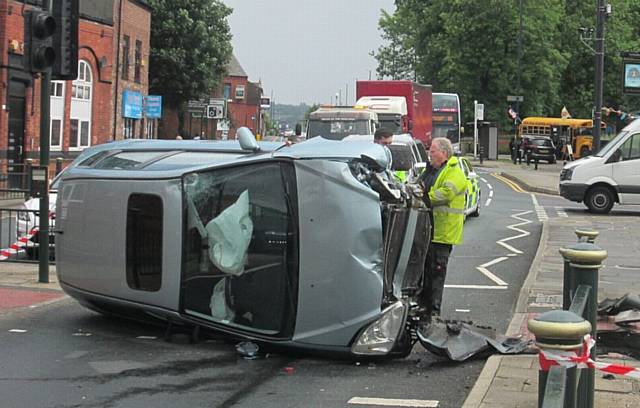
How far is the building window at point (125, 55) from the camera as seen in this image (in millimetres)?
39688

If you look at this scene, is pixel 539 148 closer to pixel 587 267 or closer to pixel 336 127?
pixel 336 127

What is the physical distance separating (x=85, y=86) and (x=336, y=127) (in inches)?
513

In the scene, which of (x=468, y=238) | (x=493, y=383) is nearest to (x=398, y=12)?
(x=468, y=238)

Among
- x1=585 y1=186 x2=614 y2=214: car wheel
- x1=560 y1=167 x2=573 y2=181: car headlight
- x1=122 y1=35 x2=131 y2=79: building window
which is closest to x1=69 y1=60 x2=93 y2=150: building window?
x1=122 y1=35 x2=131 y2=79: building window

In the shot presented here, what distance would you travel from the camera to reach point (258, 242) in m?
7.43

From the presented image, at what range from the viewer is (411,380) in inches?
269

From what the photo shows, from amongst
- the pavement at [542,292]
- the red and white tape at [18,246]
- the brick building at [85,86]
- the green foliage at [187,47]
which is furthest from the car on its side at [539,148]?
the red and white tape at [18,246]

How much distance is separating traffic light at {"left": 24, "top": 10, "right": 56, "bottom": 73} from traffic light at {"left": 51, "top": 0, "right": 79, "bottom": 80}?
0.15m

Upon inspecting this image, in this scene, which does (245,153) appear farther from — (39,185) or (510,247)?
(510,247)

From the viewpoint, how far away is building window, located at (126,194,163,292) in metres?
7.82

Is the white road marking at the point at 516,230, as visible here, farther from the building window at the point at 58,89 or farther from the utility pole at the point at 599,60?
the building window at the point at 58,89

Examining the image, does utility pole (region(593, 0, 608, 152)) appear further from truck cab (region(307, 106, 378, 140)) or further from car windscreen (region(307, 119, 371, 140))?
car windscreen (region(307, 119, 371, 140))

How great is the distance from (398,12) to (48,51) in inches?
2558

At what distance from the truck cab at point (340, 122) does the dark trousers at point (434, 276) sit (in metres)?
18.4
